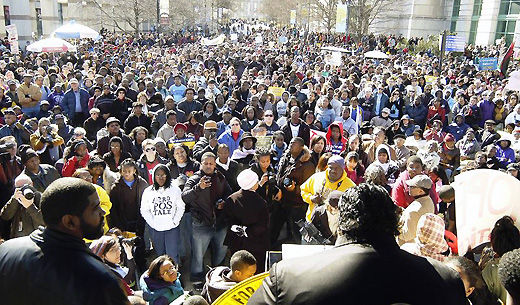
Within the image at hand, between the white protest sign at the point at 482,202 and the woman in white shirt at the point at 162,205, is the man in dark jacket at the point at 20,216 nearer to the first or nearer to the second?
the woman in white shirt at the point at 162,205

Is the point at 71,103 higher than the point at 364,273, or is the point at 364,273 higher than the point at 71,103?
the point at 364,273

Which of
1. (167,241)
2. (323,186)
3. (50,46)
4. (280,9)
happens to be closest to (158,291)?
(167,241)

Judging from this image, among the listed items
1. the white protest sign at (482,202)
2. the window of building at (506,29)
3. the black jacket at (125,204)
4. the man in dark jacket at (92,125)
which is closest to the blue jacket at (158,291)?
the black jacket at (125,204)

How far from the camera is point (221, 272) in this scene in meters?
4.36

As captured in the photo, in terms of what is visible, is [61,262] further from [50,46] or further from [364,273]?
[50,46]

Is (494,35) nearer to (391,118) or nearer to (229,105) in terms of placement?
(391,118)

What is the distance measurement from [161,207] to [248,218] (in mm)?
1100

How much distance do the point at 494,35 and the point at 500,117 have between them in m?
24.2

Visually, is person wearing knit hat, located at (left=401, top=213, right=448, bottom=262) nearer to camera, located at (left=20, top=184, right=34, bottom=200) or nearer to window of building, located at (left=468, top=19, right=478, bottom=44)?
camera, located at (left=20, top=184, right=34, bottom=200)

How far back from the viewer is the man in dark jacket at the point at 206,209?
607 centimetres

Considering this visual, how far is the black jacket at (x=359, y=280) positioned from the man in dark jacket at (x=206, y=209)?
4188 mm

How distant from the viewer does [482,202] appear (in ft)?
11.6

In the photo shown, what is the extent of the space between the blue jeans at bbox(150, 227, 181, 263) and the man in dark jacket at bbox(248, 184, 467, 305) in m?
4.33

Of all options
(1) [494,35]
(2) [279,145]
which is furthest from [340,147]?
(1) [494,35]
